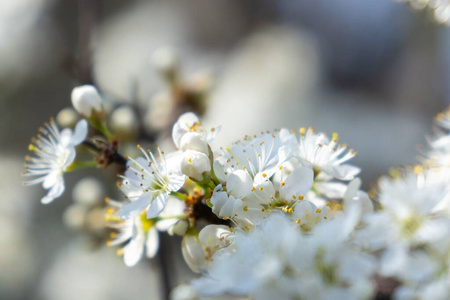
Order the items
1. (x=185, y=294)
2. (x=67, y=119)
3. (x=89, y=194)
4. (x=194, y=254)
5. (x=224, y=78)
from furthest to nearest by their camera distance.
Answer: (x=224, y=78) < (x=89, y=194) < (x=67, y=119) < (x=185, y=294) < (x=194, y=254)

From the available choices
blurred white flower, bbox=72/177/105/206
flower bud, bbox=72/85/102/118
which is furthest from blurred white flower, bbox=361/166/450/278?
blurred white flower, bbox=72/177/105/206


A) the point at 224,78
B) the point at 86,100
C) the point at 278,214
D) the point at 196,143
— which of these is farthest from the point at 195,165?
the point at 224,78

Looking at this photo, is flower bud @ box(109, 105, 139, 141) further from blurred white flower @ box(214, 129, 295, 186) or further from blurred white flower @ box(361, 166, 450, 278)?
blurred white flower @ box(361, 166, 450, 278)

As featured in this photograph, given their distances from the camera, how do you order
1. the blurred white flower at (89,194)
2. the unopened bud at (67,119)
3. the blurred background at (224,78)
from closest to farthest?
the unopened bud at (67,119)
the blurred white flower at (89,194)
the blurred background at (224,78)

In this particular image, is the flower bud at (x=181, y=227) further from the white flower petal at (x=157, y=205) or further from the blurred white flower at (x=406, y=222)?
the blurred white flower at (x=406, y=222)

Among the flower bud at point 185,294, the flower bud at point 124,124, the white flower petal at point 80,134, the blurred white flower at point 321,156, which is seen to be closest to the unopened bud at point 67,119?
the flower bud at point 124,124

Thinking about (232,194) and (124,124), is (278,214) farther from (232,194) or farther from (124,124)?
(124,124)

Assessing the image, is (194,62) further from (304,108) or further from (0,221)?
(0,221)

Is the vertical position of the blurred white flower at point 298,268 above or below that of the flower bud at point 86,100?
below
